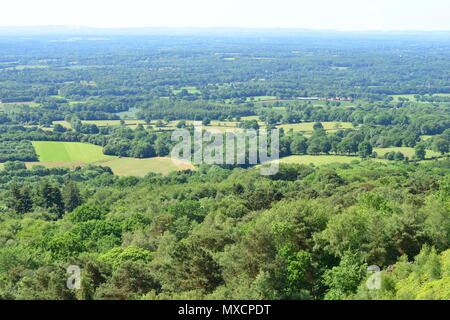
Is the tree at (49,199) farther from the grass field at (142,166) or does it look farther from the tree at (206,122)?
the tree at (206,122)

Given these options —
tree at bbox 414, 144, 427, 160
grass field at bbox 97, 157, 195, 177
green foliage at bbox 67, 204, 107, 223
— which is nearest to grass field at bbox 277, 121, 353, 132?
tree at bbox 414, 144, 427, 160

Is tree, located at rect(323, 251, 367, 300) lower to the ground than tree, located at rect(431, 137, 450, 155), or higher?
higher

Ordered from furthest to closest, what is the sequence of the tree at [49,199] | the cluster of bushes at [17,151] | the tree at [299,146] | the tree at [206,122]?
the tree at [206,122] < the tree at [299,146] < the cluster of bushes at [17,151] < the tree at [49,199]

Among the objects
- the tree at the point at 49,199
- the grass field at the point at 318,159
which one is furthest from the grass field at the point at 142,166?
the tree at the point at 49,199

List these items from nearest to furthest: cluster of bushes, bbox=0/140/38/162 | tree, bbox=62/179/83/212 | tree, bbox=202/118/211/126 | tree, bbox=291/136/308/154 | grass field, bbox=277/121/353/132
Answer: tree, bbox=62/179/83/212, cluster of bushes, bbox=0/140/38/162, tree, bbox=291/136/308/154, grass field, bbox=277/121/353/132, tree, bbox=202/118/211/126

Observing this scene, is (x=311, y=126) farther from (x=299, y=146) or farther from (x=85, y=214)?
(x=85, y=214)

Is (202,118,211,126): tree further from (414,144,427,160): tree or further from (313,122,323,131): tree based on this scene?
(414,144,427,160): tree

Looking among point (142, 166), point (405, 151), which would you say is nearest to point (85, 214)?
point (142, 166)
